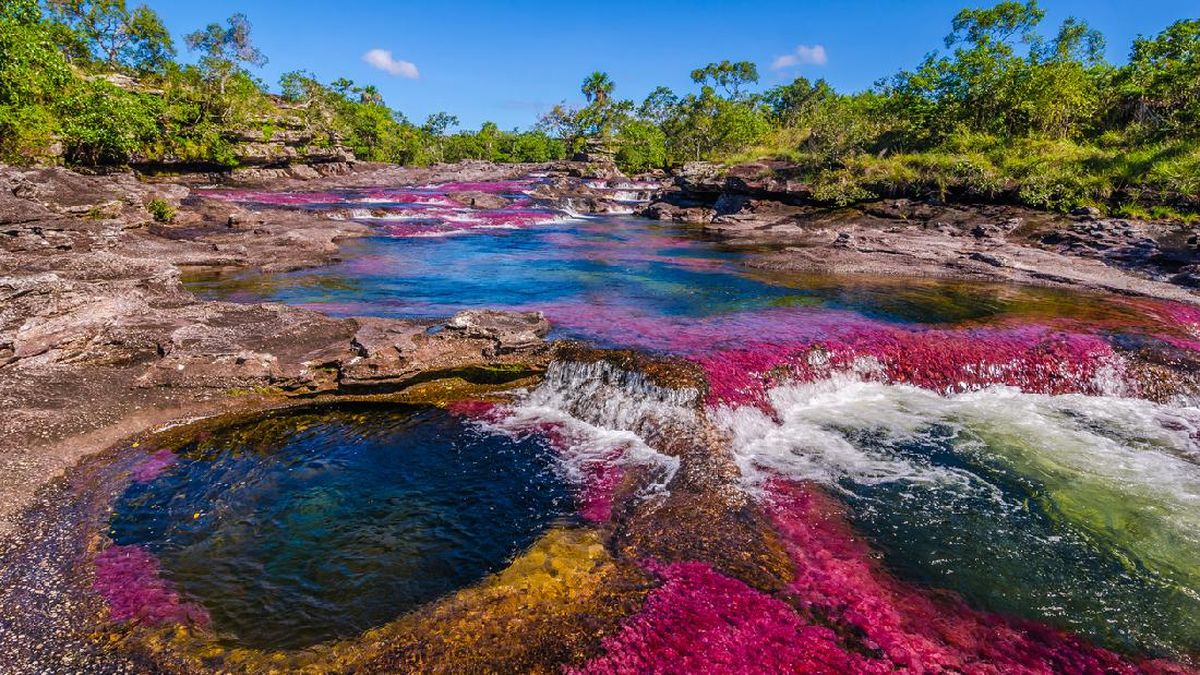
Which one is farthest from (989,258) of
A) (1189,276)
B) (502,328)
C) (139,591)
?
(139,591)

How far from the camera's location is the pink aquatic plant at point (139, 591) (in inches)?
215

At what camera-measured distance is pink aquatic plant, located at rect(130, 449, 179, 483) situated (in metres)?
7.96

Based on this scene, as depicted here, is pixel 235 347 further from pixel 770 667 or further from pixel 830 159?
pixel 830 159

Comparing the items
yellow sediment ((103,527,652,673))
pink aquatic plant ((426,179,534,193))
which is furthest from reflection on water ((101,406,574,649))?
pink aquatic plant ((426,179,534,193))

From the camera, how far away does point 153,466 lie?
826cm

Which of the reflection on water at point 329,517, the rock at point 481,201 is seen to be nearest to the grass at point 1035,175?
the rock at point 481,201

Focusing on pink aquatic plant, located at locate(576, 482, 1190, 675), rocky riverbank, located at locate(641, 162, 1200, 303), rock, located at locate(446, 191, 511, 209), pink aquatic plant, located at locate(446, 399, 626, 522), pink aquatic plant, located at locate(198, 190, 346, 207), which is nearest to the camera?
pink aquatic plant, located at locate(576, 482, 1190, 675)

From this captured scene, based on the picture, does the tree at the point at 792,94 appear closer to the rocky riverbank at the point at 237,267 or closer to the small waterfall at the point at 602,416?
the rocky riverbank at the point at 237,267

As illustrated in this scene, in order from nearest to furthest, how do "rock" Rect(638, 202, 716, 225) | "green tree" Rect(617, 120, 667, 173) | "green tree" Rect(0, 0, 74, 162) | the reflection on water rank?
the reflection on water, "green tree" Rect(0, 0, 74, 162), "rock" Rect(638, 202, 716, 225), "green tree" Rect(617, 120, 667, 173)

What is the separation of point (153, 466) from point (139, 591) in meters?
3.20

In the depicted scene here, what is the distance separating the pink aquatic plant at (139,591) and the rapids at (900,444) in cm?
439

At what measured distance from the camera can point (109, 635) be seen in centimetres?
512

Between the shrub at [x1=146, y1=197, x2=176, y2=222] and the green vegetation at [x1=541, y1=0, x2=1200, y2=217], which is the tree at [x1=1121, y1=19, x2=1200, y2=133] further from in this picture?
the shrub at [x1=146, y1=197, x2=176, y2=222]

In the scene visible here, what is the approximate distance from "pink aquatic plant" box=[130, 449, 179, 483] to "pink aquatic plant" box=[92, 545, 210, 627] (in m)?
1.81
